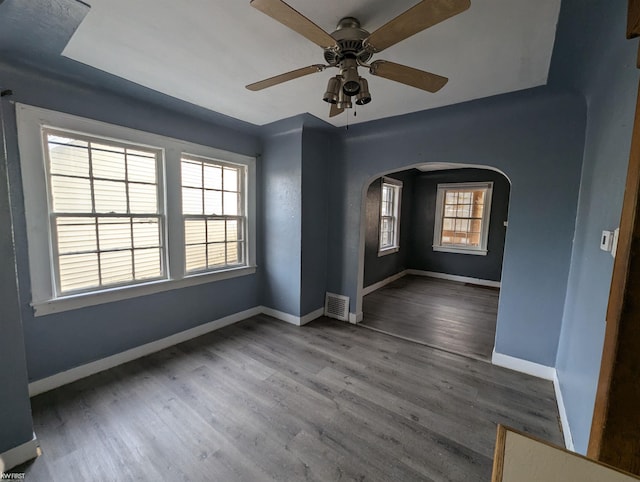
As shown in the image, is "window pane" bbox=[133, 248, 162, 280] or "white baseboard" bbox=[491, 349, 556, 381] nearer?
"white baseboard" bbox=[491, 349, 556, 381]

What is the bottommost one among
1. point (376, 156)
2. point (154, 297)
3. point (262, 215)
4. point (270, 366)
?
point (270, 366)

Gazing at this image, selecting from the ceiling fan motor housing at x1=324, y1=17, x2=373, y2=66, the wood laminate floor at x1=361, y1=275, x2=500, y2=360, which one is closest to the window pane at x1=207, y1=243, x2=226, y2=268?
the wood laminate floor at x1=361, y1=275, x2=500, y2=360

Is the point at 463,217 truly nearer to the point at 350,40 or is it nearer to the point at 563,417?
the point at 563,417

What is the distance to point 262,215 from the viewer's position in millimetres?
3623

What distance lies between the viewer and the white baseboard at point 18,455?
141 centimetres

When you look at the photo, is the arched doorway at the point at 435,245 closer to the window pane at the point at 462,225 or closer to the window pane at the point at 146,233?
the window pane at the point at 462,225

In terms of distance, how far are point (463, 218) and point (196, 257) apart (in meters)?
5.35

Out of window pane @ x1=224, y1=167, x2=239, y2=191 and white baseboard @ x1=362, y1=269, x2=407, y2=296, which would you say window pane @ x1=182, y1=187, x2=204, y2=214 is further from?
white baseboard @ x1=362, y1=269, x2=407, y2=296

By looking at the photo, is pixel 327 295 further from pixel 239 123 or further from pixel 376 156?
pixel 239 123

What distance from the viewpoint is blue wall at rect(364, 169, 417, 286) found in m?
4.71

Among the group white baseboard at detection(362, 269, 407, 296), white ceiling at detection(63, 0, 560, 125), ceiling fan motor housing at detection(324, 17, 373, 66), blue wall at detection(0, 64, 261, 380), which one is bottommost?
white baseboard at detection(362, 269, 407, 296)

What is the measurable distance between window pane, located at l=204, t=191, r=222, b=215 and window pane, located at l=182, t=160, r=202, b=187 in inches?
6.4

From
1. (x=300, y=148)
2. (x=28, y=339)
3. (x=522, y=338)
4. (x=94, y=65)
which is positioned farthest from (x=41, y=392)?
(x=522, y=338)

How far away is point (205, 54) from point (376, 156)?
6.77 ft
